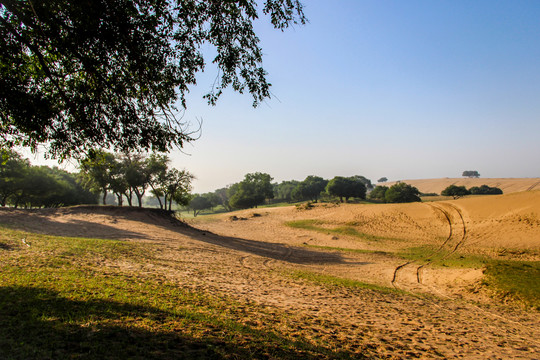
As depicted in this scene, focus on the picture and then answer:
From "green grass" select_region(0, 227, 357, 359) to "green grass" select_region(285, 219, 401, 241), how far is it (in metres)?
28.1

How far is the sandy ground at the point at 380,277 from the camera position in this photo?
22.2 ft

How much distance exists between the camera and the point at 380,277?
15.2 metres

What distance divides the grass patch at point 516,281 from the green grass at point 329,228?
1702cm

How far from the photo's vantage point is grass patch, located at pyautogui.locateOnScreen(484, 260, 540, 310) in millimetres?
11182

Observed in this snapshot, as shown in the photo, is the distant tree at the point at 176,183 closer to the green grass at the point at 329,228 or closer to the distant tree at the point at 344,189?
the green grass at the point at 329,228

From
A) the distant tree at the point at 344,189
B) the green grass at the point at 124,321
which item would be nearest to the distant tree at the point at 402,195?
the distant tree at the point at 344,189

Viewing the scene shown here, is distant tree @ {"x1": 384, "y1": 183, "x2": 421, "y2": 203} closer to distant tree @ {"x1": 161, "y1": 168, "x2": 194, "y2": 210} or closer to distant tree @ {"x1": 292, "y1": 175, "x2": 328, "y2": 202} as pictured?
distant tree @ {"x1": 292, "y1": 175, "x2": 328, "y2": 202}

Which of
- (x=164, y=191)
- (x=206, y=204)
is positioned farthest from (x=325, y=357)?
(x=206, y=204)

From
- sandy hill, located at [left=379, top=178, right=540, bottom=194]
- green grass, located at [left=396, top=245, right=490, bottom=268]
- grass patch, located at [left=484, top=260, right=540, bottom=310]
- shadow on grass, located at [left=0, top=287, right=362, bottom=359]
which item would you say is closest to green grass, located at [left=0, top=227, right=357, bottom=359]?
shadow on grass, located at [left=0, top=287, right=362, bottom=359]

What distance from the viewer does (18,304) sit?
535 cm

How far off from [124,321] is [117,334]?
0.60 metres

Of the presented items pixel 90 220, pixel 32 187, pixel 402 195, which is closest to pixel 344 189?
pixel 402 195

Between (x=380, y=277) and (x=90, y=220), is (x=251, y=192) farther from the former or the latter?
(x=380, y=277)

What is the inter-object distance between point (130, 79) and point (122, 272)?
6355 millimetres
